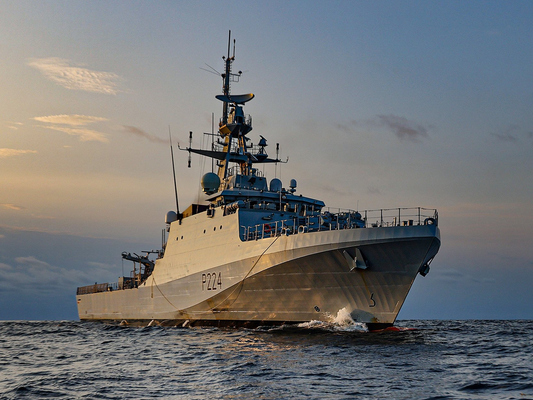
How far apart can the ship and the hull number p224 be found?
48mm

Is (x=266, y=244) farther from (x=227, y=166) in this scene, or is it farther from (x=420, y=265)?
(x=227, y=166)

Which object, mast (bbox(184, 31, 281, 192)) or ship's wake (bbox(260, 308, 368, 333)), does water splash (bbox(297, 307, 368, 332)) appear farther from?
mast (bbox(184, 31, 281, 192))

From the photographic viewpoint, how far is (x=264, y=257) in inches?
849

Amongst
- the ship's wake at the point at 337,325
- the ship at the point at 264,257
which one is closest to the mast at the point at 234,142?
the ship at the point at 264,257

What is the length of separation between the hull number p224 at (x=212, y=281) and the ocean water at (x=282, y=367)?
3.05 meters

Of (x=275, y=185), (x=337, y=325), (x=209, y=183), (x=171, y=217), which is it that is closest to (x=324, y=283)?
(x=337, y=325)

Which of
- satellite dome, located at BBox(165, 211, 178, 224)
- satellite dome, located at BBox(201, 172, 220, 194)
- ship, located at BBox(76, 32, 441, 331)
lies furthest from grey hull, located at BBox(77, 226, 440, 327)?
satellite dome, located at BBox(165, 211, 178, 224)

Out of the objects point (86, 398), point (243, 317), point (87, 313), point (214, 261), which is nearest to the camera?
point (86, 398)

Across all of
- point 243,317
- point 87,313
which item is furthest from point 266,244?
point 87,313

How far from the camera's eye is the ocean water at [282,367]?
1128 cm

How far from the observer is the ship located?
63.1 feet

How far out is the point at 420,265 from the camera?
19.1m

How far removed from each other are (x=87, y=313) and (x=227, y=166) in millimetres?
24065

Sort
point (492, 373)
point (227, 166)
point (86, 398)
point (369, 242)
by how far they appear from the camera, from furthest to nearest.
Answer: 1. point (227, 166)
2. point (369, 242)
3. point (492, 373)
4. point (86, 398)
